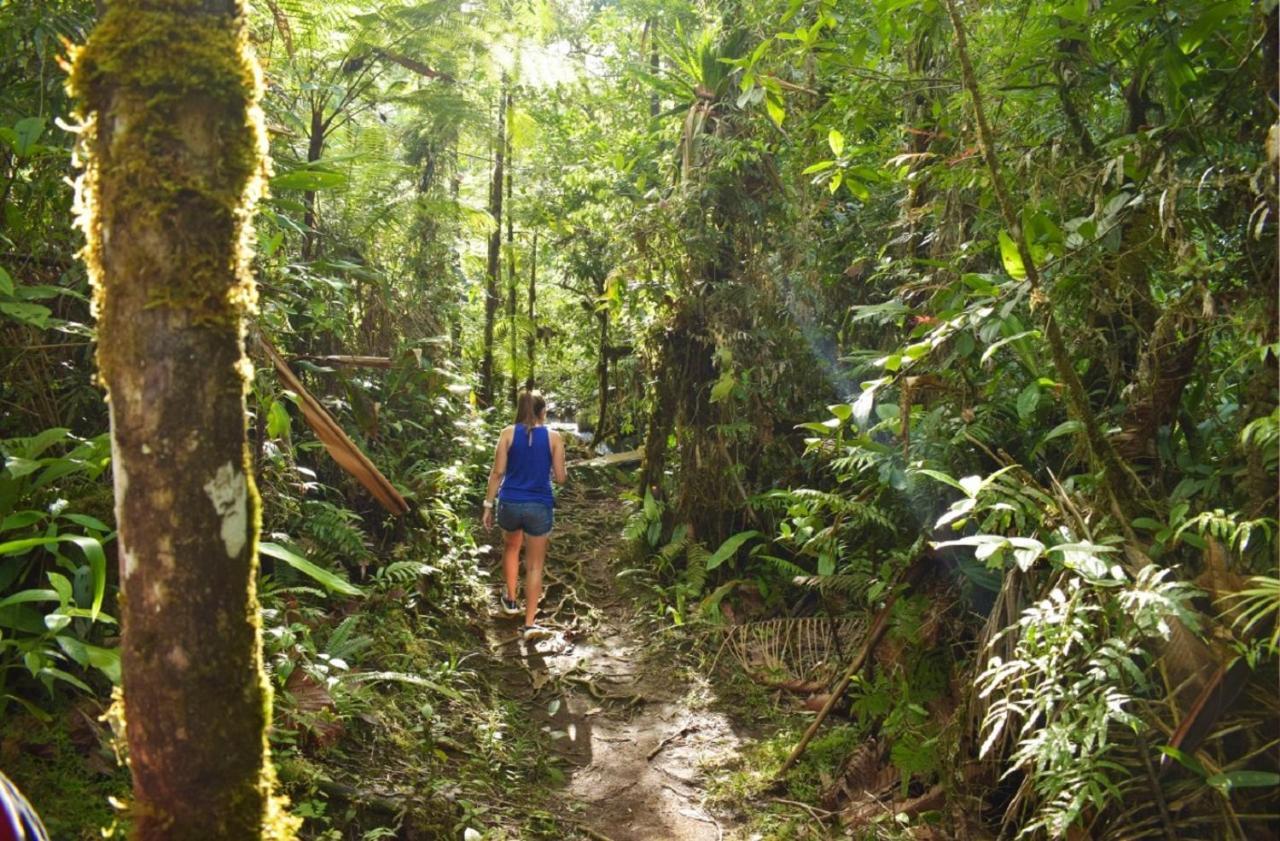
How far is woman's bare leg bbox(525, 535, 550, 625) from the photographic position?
7004 millimetres

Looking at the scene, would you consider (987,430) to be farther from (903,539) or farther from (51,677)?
(51,677)

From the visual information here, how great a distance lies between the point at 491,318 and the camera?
13305 millimetres

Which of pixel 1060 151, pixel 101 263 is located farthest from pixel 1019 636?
pixel 101 263

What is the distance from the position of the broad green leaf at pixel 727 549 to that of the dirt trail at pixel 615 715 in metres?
0.78

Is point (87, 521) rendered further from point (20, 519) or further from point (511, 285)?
point (511, 285)

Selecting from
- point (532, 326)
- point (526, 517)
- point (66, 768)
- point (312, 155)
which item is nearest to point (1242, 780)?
point (66, 768)

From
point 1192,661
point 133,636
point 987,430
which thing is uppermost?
point 987,430

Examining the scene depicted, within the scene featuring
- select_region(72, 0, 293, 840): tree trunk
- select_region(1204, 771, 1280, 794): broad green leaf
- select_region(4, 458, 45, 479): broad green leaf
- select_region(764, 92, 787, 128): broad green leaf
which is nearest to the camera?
select_region(72, 0, 293, 840): tree trunk

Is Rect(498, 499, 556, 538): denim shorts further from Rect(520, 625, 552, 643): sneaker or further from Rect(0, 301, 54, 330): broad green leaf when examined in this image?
Rect(0, 301, 54, 330): broad green leaf

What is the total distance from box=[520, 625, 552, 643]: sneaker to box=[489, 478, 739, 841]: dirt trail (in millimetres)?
66

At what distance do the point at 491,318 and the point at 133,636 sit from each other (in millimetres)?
11649

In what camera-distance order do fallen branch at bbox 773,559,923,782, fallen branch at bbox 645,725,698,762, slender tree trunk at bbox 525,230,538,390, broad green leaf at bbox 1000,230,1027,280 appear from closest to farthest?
broad green leaf at bbox 1000,230,1027,280, fallen branch at bbox 773,559,923,782, fallen branch at bbox 645,725,698,762, slender tree trunk at bbox 525,230,538,390

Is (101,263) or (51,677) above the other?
(101,263)

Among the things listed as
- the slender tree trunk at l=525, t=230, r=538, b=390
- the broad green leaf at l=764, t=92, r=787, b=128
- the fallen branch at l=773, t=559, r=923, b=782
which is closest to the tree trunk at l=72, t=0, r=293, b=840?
the broad green leaf at l=764, t=92, r=787, b=128
